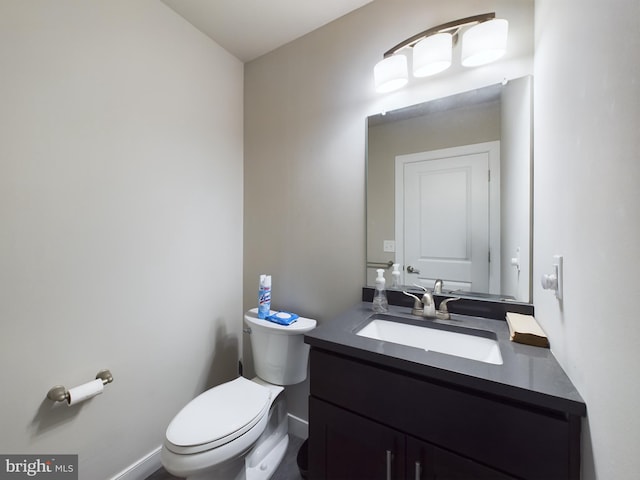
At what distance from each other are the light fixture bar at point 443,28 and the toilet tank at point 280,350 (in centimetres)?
148

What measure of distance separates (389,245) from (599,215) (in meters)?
0.90

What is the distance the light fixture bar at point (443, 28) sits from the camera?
111 cm

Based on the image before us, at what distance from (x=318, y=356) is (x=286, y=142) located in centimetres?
132

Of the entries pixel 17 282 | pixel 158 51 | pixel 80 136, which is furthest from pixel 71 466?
pixel 158 51

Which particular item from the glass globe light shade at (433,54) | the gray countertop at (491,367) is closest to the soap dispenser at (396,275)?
the gray countertop at (491,367)

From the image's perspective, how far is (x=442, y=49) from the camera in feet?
3.85

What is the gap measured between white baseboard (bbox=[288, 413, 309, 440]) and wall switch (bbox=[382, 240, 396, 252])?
1163mm

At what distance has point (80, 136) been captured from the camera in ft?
3.70

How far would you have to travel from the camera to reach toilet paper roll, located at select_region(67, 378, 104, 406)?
1032 millimetres

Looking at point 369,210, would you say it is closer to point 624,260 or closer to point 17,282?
point 624,260

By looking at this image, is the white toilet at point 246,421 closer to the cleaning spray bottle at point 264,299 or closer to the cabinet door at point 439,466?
the cleaning spray bottle at point 264,299

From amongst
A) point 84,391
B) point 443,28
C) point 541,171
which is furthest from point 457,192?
point 84,391

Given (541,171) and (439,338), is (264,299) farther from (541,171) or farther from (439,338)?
(541,171)

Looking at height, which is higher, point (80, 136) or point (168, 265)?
point (80, 136)
